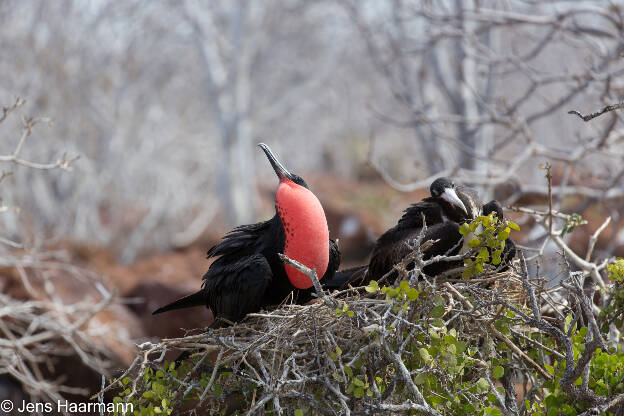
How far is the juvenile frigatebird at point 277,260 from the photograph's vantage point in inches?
123

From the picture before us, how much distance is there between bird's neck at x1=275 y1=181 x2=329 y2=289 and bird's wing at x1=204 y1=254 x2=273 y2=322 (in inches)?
5.7

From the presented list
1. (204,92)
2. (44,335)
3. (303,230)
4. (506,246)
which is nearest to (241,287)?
(303,230)

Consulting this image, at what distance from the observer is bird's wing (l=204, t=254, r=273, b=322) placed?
3107 millimetres

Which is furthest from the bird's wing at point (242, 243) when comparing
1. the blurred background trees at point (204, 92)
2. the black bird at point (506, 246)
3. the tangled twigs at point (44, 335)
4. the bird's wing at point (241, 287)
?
the blurred background trees at point (204, 92)

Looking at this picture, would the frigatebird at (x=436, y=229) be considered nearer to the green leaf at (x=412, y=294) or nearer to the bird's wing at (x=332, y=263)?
the bird's wing at (x=332, y=263)

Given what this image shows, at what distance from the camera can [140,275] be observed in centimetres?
1078

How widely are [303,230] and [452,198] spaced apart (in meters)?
0.70

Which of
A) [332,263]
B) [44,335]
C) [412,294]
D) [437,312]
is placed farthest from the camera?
[44,335]

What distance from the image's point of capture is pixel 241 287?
10.3 feet

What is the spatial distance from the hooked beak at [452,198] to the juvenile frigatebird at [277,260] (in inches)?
22.5

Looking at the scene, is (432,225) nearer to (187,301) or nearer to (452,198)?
(452,198)

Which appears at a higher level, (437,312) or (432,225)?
(432,225)

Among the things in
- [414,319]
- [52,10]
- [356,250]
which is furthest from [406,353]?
[356,250]

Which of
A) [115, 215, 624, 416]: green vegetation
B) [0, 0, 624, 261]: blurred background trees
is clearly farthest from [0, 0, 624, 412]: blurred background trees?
[115, 215, 624, 416]: green vegetation
